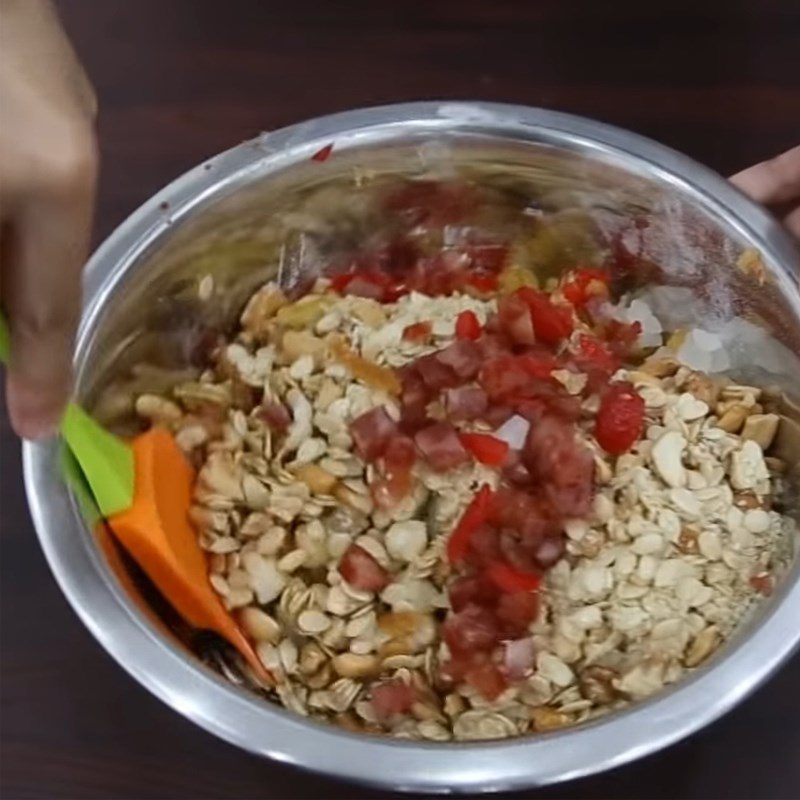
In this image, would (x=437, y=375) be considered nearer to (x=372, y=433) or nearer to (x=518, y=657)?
(x=372, y=433)

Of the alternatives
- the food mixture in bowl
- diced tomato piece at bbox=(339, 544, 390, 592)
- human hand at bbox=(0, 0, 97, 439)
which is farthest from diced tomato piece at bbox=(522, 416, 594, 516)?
human hand at bbox=(0, 0, 97, 439)

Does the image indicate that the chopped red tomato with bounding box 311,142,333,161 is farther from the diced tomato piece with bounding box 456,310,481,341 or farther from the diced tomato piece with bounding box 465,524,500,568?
the diced tomato piece with bounding box 465,524,500,568

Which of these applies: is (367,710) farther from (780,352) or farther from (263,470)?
(780,352)

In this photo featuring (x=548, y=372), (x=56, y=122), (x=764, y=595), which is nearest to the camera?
(x=56, y=122)

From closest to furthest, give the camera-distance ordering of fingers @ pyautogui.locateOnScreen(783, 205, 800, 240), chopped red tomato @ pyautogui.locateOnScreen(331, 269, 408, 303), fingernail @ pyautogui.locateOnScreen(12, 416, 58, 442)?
fingernail @ pyautogui.locateOnScreen(12, 416, 58, 442) → fingers @ pyautogui.locateOnScreen(783, 205, 800, 240) → chopped red tomato @ pyautogui.locateOnScreen(331, 269, 408, 303)

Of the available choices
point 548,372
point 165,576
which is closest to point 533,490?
point 548,372

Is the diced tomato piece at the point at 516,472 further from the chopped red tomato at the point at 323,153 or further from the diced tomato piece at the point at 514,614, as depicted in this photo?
the chopped red tomato at the point at 323,153
